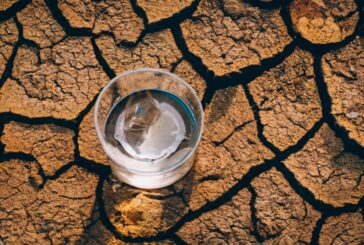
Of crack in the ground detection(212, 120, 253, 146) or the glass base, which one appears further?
crack in the ground detection(212, 120, 253, 146)

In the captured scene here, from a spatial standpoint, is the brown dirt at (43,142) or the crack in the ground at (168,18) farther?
the crack in the ground at (168,18)

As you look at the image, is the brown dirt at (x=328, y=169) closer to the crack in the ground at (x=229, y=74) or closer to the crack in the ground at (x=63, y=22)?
the crack in the ground at (x=229, y=74)

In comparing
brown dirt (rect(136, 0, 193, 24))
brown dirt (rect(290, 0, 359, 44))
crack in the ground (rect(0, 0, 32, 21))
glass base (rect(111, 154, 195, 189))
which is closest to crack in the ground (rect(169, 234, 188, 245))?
glass base (rect(111, 154, 195, 189))

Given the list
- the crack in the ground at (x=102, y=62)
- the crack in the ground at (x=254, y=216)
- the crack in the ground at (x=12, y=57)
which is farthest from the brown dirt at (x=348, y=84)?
the crack in the ground at (x=12, y=57)

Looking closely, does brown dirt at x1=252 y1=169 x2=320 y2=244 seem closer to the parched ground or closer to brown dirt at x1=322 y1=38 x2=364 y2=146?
the parched ground

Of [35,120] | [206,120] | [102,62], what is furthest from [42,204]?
[206,120]

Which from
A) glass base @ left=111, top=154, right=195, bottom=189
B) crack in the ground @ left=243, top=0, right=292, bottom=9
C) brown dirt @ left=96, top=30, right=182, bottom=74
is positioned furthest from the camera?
crack in the ground @ left=243, top=0, right=292, bottom=9

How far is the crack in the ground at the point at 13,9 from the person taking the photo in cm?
222

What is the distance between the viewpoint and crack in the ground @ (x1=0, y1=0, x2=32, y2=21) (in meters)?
2.22

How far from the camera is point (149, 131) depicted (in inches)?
70.9

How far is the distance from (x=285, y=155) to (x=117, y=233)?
0.93 m

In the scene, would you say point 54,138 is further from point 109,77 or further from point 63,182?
point 109,77

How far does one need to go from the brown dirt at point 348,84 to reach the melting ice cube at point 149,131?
86 cm

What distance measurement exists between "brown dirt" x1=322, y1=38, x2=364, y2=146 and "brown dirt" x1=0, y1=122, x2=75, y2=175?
1397mm
